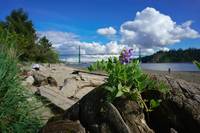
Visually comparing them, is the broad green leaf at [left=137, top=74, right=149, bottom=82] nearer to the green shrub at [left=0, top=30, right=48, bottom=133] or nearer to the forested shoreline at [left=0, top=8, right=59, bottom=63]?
the green shrub at [left=0, top=30, right=48, bottom=133]

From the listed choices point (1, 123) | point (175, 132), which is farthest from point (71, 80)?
point (175, 132)

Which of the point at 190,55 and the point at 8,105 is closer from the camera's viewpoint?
the point at 8,105

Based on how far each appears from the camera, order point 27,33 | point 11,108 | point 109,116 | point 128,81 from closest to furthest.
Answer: point 109,116 → point 128,81 → point 11,108 → point 27,33

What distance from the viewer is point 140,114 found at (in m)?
1.61

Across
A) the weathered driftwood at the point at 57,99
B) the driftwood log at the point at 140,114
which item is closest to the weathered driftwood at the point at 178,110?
the driftwood log at the point at 140,114

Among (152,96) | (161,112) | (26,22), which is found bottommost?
(161,112)

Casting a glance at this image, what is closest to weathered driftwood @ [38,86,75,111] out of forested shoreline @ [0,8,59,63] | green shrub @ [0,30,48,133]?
green shrub @ [0,30,48,133]

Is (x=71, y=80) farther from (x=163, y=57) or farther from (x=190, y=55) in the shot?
(x=163, y=57)

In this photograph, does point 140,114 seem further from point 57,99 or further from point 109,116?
→ point 57,99

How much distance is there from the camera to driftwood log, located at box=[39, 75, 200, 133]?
1.48 meters

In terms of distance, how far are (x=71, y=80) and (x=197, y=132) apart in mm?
4905

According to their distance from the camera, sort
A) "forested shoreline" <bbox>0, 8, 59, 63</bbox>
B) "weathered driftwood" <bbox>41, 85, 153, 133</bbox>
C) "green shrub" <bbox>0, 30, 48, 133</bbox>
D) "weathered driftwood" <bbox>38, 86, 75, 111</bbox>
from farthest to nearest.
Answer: "forested shoreline" <bbox>0, 8, 59, 63</bbox>, "weathered driftwood" <bbox>38, 86, 75, 111</bbox>, "green shrub" <bbox>0, 30, 48, 133</bbox>, "weathered driftwood" <bbox>41, 85, 153, 133</bbox>

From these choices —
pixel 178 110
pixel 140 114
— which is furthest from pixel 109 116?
pixel 178 110

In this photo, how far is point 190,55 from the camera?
69.2 m
